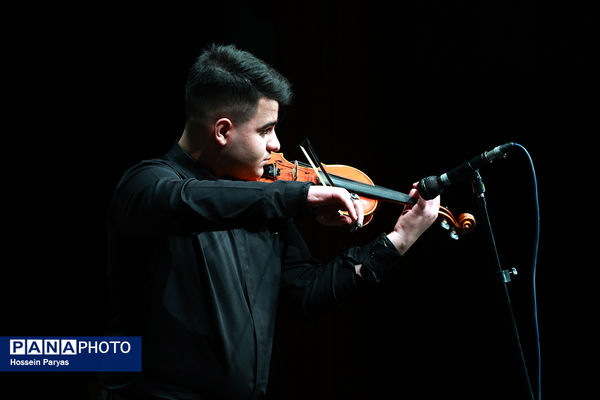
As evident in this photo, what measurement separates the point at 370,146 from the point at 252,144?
0.97 metres

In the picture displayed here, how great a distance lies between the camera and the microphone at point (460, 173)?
131cm

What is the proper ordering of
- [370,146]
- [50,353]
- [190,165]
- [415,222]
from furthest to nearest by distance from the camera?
[370,146]
[50,353]
[415,222]
[190,165]

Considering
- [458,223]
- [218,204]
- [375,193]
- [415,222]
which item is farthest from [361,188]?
[218,204]

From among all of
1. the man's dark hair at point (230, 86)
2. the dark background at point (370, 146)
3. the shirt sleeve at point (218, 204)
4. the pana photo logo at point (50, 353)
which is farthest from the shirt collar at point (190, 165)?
the dark background at point (370, 146)

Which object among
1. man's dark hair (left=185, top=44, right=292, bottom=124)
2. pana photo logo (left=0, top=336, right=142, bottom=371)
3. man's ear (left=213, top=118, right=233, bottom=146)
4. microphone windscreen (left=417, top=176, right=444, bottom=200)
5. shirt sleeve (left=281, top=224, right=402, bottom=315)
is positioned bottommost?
pana photo logo (left=0, top=336, right=142, bottom=371)

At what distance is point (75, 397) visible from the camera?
2.33 meters

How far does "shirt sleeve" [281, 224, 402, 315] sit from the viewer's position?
5.12 feet

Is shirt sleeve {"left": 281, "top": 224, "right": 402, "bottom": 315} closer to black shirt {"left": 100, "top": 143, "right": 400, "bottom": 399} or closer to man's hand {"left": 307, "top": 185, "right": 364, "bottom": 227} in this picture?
black shirt {"left": 100, "top": 143, "right": 400, "bottom": 399}

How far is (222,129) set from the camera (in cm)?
140

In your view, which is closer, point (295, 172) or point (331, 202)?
point (331, 202)

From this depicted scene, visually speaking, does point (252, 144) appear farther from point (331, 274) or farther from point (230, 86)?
point (331, 274)

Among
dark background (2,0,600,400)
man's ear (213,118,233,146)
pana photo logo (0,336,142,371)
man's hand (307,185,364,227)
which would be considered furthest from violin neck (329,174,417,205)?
pana photo logo (0,336,142,371)

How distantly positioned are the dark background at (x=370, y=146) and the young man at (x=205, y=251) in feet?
2.53

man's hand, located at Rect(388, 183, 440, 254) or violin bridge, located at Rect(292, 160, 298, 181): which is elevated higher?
violin bridge, located at Rect(292, 160, 298, 181)
